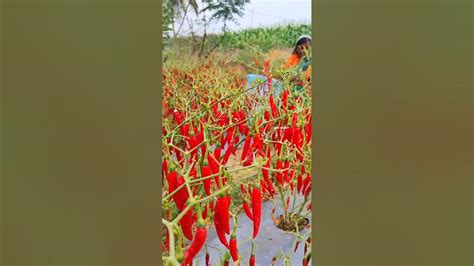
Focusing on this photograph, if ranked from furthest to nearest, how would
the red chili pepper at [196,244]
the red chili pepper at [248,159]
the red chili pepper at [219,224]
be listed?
the red chili pepper at [248,159], the red chili pepper at [219,224], the red chili pepper at [196,244]

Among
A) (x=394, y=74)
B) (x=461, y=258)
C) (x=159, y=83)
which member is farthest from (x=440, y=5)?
(x=159, y=83)

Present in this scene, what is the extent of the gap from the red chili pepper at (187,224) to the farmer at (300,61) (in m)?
0.73

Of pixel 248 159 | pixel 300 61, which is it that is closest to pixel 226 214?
pixel 248 159

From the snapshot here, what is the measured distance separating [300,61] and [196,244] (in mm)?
892

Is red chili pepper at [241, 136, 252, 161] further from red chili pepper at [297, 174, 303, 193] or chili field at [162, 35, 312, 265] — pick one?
red chili pepper at [297, 174, 303, 193]

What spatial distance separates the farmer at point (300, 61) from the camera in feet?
6.41

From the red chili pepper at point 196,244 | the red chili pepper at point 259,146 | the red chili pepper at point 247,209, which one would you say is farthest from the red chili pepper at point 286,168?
the red chili pepper at point 196,244

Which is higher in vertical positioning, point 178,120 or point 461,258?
point 178,120

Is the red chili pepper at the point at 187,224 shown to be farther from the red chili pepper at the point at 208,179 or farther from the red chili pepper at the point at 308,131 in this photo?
the red chili pepper at the point at 308,131

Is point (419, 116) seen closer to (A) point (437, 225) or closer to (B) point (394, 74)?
(B) point (394, 74)

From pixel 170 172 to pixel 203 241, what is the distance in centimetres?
30

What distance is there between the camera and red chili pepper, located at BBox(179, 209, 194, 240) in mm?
1780

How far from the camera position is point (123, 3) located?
5.33 feet

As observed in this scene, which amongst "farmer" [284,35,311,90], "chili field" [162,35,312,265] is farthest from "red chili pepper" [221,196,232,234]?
"farmer" [284,35,311,90]
